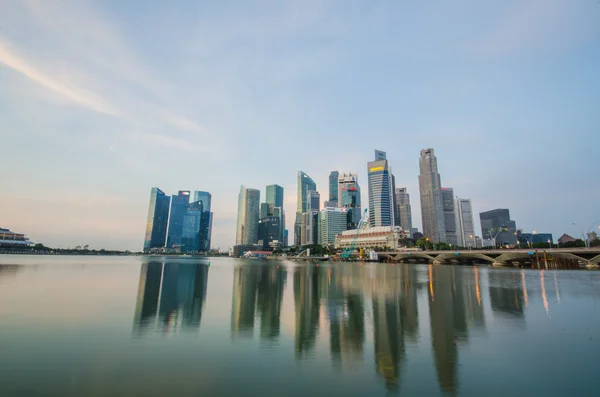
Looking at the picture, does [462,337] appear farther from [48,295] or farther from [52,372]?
[48,295]

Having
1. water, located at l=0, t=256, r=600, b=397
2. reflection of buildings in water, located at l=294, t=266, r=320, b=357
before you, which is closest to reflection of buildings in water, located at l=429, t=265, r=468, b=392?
water, located at l=0, t=256, r=600, b=397

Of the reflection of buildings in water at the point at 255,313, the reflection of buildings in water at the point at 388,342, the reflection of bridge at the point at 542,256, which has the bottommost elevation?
the reflection of buildings in water at the point at 255,313

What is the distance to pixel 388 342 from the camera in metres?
16.1

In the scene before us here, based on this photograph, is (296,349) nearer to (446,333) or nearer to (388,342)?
(388,342)

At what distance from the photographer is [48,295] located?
31.7 metres

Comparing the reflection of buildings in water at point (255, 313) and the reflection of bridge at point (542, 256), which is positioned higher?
the reflection of bridge at point (542, 256)

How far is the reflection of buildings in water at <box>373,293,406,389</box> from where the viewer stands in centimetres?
1205

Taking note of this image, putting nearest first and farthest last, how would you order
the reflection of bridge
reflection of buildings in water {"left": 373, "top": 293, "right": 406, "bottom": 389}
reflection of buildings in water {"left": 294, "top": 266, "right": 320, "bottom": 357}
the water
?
1. the water
2. reflection of buildings in water {"left": 373, "top": 293, "right": 406, "bottom": 389}
3. reflection of buildings in water {"left": 294, "top": 266, "right": 320, "bottom": 357}
4. the reflection of bridge

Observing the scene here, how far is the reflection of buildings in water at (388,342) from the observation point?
12045mm

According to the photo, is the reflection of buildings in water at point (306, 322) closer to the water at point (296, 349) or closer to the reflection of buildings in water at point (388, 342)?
the water at point (296, 349)

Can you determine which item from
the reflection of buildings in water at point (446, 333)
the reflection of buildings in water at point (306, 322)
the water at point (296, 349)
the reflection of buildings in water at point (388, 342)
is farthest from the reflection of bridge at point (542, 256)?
the reflection of buildings in water at point (306, 322)

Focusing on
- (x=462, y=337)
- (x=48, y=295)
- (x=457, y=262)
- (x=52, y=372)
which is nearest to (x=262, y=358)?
(x=52, y=372)

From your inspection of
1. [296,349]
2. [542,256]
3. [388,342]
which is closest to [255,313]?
[296,349]

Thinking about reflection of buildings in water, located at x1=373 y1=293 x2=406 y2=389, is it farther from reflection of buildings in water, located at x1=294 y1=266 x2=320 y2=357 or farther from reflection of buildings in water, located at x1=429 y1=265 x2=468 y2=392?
reflection of buildings in water, located at x1=294 y1=266 x2=320 y2=357
